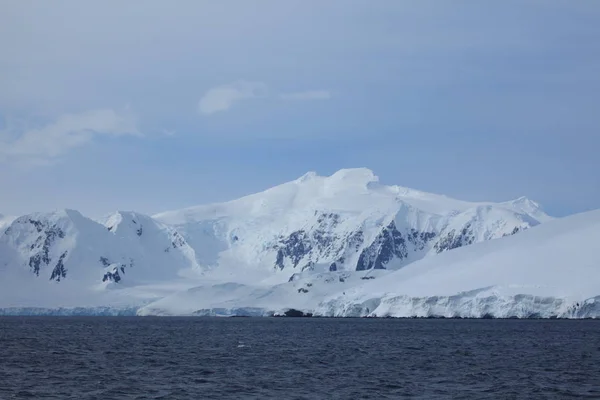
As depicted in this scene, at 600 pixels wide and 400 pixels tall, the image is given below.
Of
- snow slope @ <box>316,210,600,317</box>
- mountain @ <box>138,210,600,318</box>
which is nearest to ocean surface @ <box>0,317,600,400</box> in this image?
mountain @ <box>138,210,600,318</box>

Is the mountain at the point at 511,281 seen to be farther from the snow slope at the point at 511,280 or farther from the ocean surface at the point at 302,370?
the ocean surface at the point at 302,370

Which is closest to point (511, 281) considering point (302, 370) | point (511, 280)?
point (511, 280)

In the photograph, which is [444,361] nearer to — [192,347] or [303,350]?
[303,350]

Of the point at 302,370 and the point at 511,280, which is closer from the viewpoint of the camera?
the point at 302,370

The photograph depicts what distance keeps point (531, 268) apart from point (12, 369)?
118953 mm

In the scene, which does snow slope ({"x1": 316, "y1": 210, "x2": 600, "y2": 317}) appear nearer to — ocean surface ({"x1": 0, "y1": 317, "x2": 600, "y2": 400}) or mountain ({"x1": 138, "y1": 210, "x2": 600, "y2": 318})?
mountain ({"x1": 138, "y1": 210, "x2": 600, "y2": 318})

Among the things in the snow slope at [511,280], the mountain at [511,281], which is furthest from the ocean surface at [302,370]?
the snow slope at [511,280]

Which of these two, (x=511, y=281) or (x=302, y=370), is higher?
(x=511, y=281)

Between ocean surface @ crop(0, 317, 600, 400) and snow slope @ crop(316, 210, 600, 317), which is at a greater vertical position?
snow slope @ crop(316, 210, 600, 317)

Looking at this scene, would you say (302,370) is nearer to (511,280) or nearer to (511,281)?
(511,281)

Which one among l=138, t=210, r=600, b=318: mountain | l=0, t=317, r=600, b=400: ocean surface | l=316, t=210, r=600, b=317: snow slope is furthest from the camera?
l=316, t=210, r=600, b=317: snow slope

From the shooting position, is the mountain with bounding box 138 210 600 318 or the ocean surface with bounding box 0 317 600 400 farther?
the mountain with bounding box 138 210 600 318

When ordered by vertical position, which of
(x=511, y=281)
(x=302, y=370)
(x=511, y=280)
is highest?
(x=511, y=280)

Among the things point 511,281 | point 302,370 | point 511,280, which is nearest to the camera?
point 302,370
